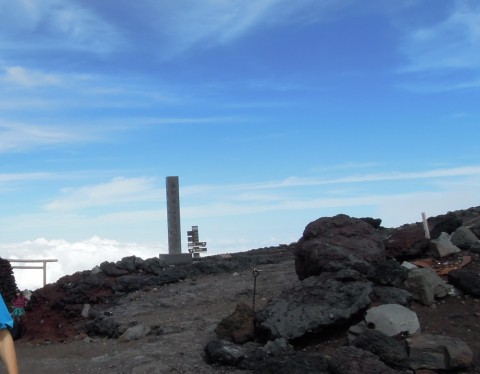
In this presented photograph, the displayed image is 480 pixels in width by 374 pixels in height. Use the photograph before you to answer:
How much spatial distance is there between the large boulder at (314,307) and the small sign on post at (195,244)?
11.0 m

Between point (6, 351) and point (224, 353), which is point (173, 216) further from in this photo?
point (6, 351)

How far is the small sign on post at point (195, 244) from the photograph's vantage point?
1964 cm

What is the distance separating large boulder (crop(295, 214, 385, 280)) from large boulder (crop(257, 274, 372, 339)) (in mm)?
680

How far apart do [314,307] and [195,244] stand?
38.3 ft

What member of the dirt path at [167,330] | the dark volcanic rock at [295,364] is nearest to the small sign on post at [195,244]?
Answer: the dirt path at [167,330]

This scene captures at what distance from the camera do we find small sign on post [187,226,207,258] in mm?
19641

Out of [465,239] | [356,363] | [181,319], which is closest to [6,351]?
[356,363]

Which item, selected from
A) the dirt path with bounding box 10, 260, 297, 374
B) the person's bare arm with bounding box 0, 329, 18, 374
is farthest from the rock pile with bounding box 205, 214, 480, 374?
the person's bare arm with bounding box 0, 329, 18, 374

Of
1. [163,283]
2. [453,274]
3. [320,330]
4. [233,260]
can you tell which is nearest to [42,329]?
[163,283]

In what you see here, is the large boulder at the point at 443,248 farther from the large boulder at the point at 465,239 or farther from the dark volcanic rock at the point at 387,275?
the dark volcanic rock at the point at 387,275

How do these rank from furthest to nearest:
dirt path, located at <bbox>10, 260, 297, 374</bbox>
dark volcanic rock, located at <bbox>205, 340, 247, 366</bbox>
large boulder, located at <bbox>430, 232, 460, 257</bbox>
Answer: large boulder, located at <bbox>430, 232, 460, 257</bbox> → dirt path, located at <bbox>10, 260, 297, 374</bbox> → dark volcanic rock, located at <bbox>205, 340, 247, 366</bbox>

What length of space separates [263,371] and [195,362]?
1.51m

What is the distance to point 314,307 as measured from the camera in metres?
8.31

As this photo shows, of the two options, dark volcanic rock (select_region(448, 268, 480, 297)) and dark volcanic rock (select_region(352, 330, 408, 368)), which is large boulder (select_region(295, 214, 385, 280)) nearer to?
dark volcanic rock (select_region(448, 268, 480, 297))
